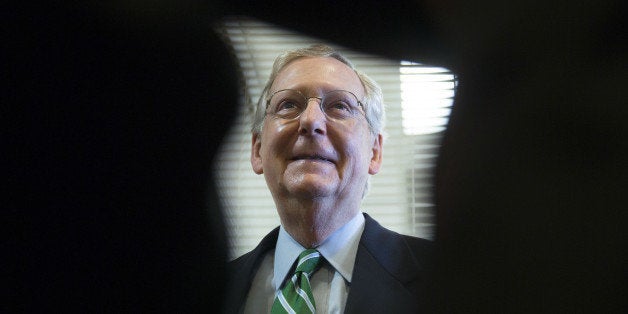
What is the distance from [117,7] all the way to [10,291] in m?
0.80

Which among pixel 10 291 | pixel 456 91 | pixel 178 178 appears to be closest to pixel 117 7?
pixel 178 178

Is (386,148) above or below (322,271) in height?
above

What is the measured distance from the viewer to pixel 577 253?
1.54 meters

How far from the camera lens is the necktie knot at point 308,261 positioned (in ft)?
4.44

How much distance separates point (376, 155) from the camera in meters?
1.43

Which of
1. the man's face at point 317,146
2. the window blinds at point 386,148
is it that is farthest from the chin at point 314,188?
the window blinds at point 386,148

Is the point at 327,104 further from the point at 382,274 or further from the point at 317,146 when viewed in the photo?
the point at 382,274

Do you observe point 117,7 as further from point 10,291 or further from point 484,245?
point 484,245

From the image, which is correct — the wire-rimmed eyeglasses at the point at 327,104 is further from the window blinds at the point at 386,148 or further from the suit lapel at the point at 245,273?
the suit lapel at the point at 245,273

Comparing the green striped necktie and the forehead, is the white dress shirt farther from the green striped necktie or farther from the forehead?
the forehead

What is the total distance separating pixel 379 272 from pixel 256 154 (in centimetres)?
39

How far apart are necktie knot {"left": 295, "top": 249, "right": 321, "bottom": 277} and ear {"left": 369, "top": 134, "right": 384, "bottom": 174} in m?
0.23

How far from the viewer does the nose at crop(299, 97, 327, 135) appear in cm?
135

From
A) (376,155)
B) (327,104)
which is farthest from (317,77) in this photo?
(376,155)
